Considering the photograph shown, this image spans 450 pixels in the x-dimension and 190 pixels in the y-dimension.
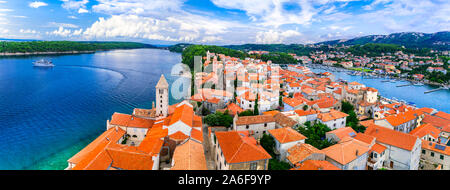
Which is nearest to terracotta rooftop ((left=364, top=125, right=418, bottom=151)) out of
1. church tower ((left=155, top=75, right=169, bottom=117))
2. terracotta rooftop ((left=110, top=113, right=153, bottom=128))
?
church tower ((left=155, top=75, right=169, bottom=117))

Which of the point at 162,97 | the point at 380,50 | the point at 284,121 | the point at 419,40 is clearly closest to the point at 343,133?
the point at 284,121

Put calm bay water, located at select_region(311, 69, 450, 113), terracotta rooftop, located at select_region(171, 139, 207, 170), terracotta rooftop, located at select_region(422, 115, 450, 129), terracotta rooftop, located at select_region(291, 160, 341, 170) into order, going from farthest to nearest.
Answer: calm bay water, located at select_region(311, 69, 450, 113)
terracotta rooftop, located at select_region(422, 115, 450, 129)
terracotta rooftop, located at select_region(291, 160, 341, 170)
terracotta rooftop, located at select_region(171, 139, 207, 170)

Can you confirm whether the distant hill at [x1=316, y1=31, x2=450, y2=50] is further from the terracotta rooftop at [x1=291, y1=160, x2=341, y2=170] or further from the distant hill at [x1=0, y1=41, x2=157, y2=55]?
the distant hill at [x1=0, y1=41, x2=157, y2=55]

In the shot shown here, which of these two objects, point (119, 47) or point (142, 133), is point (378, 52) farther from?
point (119, 47)

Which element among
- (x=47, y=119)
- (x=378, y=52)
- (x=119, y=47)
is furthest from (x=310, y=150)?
(x=119, y=47)

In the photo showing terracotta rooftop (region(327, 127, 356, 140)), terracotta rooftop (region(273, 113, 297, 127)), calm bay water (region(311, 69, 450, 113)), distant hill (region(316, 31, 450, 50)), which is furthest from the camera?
distant hill (region(316, 31, 450, 50))

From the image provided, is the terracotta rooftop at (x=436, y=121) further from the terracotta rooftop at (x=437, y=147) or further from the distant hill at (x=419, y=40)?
the distant hill at (x=419, y=40)

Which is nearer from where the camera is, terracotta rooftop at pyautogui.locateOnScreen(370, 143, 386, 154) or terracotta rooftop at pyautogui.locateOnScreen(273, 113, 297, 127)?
terracotta rooftop at pyautogui.locateOnScreen(370, 143, 386, 154)

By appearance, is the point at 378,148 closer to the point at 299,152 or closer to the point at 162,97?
the point at 299,152
